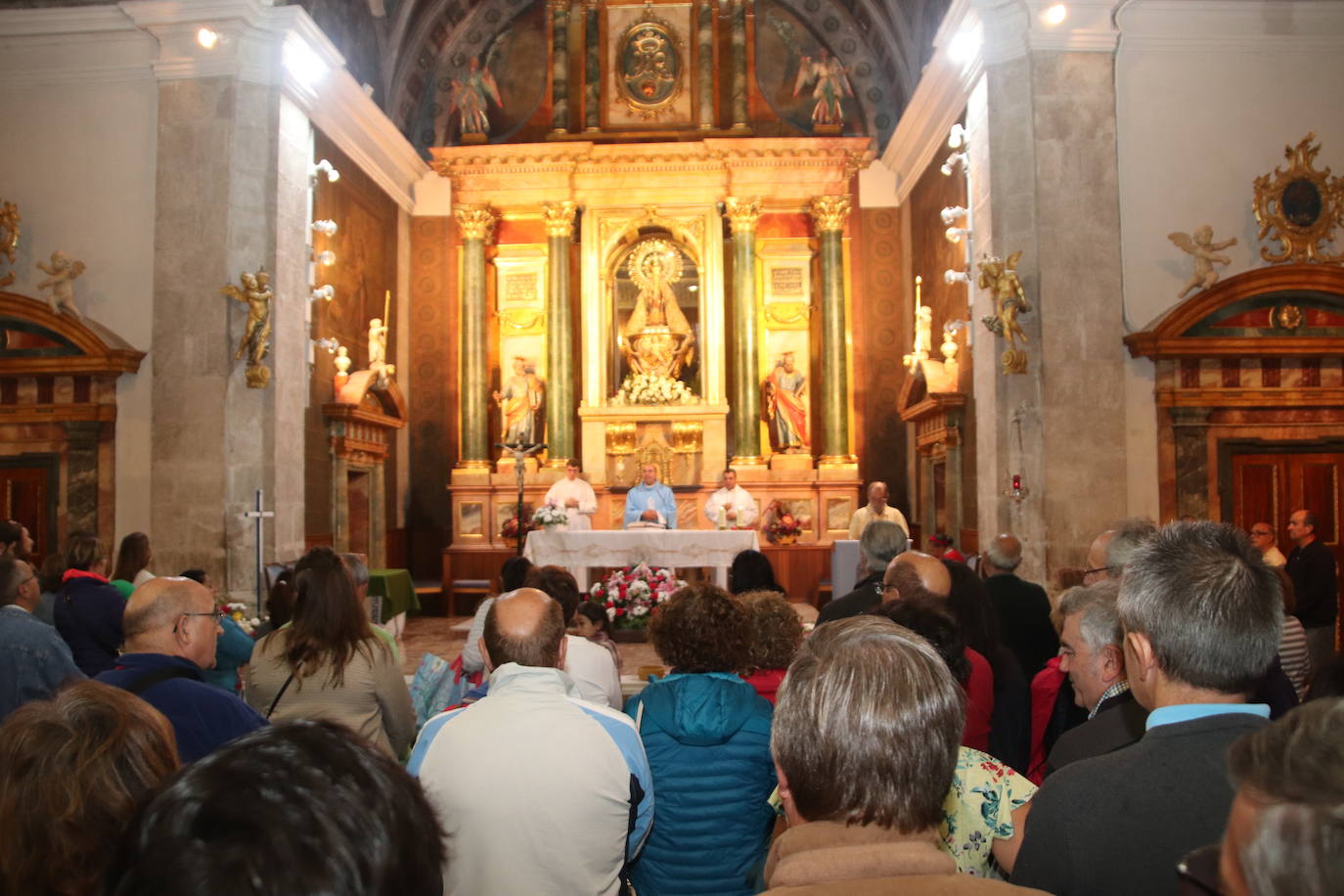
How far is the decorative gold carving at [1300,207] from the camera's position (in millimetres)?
10602

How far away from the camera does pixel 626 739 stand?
9.30ft

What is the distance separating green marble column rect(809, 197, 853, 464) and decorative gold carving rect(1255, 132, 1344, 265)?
21.0 ft

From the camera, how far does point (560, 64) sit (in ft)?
55.9

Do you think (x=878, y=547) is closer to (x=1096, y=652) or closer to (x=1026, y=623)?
(x=1026, y=623)

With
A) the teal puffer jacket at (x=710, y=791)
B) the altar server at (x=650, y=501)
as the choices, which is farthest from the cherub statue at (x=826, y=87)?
the teal puffer jacket at (x=710, y=791)

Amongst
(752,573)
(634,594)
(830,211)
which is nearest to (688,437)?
(830,211)

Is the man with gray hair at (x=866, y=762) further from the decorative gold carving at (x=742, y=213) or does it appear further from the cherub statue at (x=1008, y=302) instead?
the decorative gold carving at (x=742, y=213)

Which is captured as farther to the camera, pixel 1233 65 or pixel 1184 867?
pixel 1233 65

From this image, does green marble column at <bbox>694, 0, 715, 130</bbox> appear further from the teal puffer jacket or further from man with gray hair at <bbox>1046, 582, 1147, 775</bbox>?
the teal puffer jacket

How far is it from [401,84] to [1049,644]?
14.3 meters

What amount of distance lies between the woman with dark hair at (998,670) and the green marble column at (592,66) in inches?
552

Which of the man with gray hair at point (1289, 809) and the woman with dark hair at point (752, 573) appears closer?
the man with gray hair at point (1289, 809)

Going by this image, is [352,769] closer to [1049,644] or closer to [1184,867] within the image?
[1184,867]

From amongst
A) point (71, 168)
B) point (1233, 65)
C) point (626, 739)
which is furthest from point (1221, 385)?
point (71, 168)
